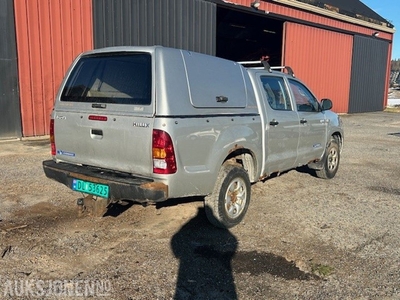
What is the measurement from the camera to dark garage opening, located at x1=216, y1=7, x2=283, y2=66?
22.0m

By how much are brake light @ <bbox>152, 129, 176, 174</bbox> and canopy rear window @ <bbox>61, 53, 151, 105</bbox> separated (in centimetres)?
37

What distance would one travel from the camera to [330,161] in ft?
24.3

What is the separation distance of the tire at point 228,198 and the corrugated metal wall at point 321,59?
51.3 ft

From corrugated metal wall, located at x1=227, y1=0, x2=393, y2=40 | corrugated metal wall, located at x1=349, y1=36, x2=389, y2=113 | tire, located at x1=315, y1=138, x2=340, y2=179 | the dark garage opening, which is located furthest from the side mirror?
corrugated metal wall, located at x1=349, y1=36, x2=389, y2=113

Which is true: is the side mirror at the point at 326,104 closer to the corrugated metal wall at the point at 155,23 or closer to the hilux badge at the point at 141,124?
the hilux badge at the point at 141,124

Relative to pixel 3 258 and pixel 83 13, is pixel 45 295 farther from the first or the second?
pixel 83 13

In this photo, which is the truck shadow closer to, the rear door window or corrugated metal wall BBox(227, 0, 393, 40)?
the rear door window

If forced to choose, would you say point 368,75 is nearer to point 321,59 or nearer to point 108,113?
point 321,59

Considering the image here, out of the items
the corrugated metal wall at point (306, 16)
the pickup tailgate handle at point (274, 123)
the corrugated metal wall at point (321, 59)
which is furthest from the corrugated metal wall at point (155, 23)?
the pickup tailgate handle at point (274, 123)

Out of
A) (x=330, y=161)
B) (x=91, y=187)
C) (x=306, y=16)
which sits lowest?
(x=330, y=161)

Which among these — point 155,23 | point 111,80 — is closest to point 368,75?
point 155,23

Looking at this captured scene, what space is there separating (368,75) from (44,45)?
20551 mm

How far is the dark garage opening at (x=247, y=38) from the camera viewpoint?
866 inches

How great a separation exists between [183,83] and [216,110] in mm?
549
